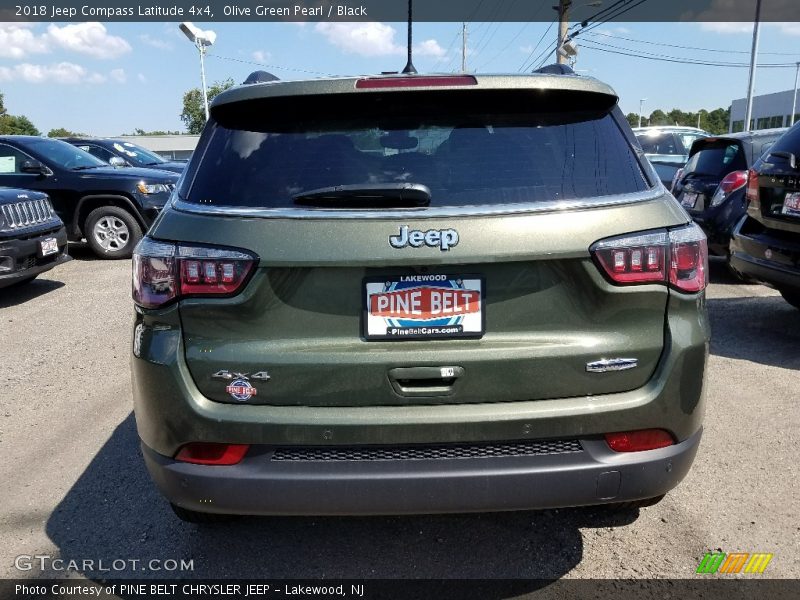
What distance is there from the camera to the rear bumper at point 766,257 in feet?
16.5

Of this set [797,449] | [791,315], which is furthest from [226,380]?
[791,315]

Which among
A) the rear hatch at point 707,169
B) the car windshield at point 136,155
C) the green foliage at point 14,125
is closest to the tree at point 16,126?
the green foliage at point 14,125

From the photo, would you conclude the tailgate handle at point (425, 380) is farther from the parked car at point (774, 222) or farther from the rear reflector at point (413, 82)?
the parked car at point (774, 222)

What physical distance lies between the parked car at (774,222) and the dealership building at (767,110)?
6377 centimetres

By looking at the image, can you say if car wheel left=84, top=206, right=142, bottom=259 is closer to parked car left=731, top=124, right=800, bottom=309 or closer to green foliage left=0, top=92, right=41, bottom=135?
parked car left=731, top=124, right=800, bottom=309

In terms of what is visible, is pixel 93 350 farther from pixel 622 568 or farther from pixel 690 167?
pixel 690 167

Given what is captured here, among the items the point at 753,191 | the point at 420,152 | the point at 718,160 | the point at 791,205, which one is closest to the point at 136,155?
the point at 718,160

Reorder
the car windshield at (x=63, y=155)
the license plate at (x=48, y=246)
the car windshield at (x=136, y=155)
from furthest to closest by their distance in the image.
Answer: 1. the car windshield at (x=136, y=155)
2. the car windshield at (x=63, y=155)
3. the license plate at (x=48, y=246)

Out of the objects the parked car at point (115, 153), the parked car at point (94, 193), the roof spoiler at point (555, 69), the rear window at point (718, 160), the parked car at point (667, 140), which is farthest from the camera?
the parked car at point (667, 140)

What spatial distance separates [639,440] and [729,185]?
6192mm

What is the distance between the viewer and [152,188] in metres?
9.88

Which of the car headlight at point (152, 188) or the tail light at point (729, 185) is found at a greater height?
the tail light at point (729, 185)
